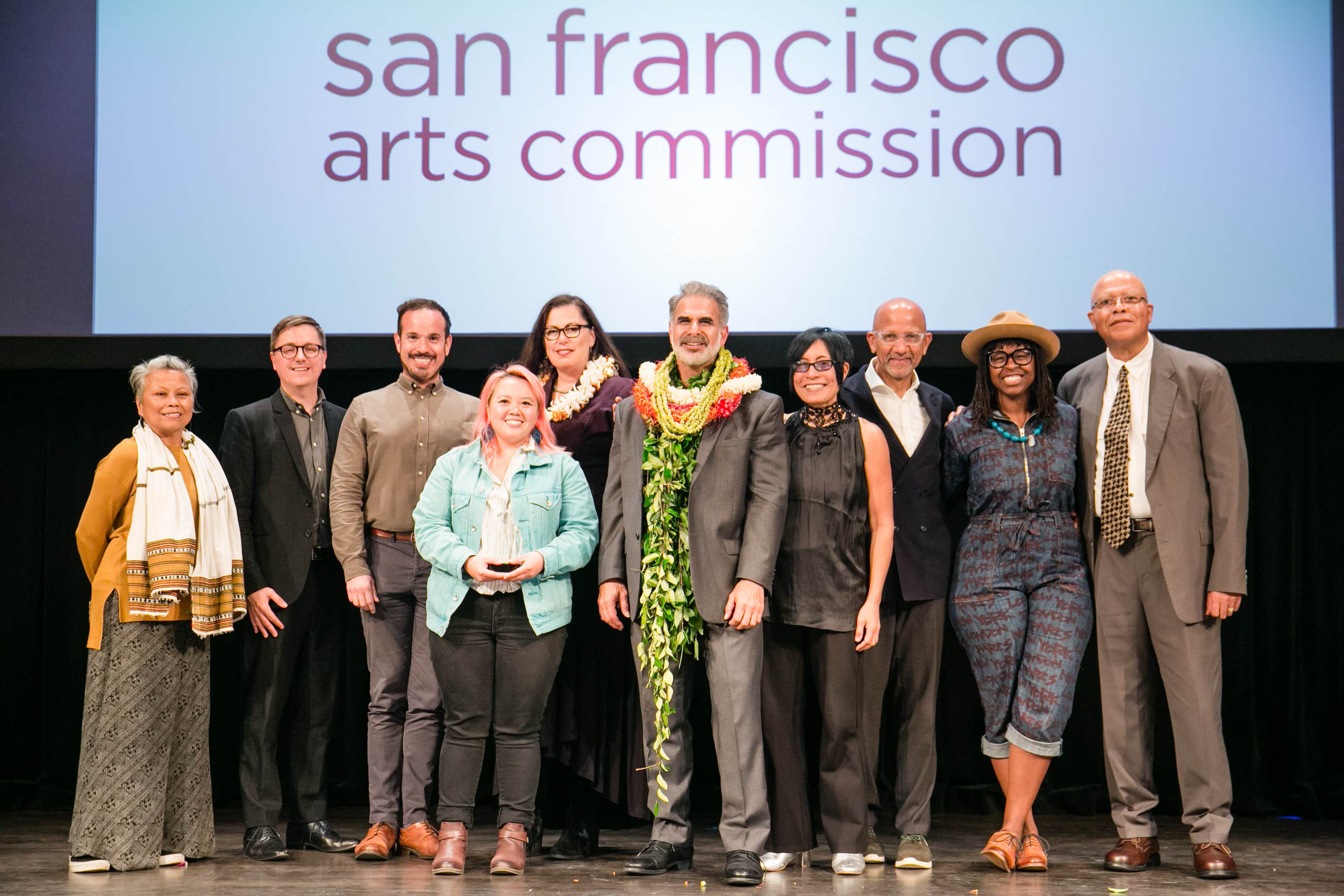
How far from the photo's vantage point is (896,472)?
12.2 feet

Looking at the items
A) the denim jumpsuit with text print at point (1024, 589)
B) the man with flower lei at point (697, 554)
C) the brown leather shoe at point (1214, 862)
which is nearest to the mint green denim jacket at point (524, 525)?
the man with flower lei at point (697, 554)

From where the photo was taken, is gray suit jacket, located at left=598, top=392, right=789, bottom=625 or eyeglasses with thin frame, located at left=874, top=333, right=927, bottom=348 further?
eyeglasses with thin frame, located at left=874, top=333, right=927, bottom=348

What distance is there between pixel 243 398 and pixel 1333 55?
4.61 meters

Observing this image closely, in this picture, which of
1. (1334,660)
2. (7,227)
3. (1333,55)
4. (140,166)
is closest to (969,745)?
(1334,660)

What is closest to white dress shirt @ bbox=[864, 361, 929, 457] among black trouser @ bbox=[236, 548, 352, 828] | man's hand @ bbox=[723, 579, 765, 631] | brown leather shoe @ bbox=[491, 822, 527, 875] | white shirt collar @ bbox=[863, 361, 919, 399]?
white shirt collar @ bbox=[863, 361, 919, 399]

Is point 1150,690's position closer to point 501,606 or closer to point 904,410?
point 904,410

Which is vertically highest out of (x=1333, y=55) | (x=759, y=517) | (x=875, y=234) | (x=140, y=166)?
(x=1333, y=55)

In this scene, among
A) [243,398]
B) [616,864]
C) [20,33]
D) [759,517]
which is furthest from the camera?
[243,398]

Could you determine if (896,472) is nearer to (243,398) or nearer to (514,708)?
(514,708)

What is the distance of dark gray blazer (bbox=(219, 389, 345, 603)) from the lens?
12.4 feet

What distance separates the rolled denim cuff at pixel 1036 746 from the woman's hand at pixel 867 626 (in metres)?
0.54

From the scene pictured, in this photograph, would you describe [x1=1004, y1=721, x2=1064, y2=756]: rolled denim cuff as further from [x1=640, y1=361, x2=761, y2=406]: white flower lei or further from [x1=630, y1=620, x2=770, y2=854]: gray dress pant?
[x1=640, y1=361, x2=761, y2=406]: white flower lei

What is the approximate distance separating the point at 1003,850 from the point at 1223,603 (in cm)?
100

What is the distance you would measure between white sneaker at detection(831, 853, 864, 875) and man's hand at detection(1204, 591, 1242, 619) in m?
1.30
